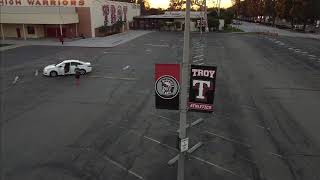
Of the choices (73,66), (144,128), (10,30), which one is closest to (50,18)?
(10,30)

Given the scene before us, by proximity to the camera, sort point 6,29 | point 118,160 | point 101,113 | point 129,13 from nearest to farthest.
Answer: point 118,160 → point 101,113 → point 6,29 → point 129,13

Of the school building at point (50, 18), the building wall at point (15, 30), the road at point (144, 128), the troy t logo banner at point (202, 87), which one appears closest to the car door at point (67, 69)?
the road at point (144, 128)

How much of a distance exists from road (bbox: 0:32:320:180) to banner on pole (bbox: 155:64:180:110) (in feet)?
12.0

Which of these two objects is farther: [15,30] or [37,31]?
[37,31]

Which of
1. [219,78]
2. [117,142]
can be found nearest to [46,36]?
[219,78]

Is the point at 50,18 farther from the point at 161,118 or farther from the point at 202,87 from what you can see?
the point at 202,87

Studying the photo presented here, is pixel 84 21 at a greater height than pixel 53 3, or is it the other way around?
pixel 53 3

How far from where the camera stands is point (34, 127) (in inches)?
644

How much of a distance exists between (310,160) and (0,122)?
15536 mm

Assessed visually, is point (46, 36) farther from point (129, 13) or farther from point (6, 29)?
point (129, 13)

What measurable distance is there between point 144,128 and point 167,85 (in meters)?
7.35

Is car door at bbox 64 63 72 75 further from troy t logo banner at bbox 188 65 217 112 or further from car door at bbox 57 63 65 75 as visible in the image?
troy t logo banner at bbox 188 65 217 112

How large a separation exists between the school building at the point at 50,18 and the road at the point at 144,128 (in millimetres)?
25654

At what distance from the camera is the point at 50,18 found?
53.4m
